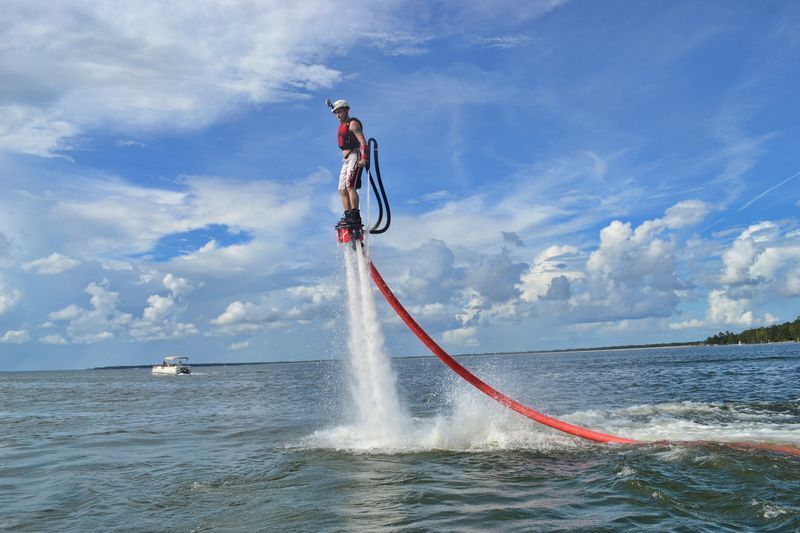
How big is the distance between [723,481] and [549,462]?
381 centimetres

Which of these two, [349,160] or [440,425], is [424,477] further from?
[349,160]

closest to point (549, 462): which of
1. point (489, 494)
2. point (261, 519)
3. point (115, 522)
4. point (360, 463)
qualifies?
point (489, 494)

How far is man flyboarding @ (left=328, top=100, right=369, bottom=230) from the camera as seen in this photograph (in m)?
14.4

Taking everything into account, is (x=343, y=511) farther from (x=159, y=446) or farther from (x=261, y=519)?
(x=159, y=446)

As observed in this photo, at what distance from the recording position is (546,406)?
27.6 m

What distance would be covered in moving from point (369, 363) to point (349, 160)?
5.34m

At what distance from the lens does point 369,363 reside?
15.8 m

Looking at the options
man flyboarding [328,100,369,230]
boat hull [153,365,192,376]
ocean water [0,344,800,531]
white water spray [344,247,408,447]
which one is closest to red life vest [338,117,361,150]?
man flyboarding [328,100,369,230]

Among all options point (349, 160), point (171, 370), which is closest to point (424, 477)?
point (349, 160)

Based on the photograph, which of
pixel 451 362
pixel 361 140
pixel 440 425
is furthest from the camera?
pixel 440 425

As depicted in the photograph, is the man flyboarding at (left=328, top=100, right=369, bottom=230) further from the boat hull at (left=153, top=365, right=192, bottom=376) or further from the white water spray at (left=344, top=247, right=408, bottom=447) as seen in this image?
the boat hull at (left=153, top=365, right=192, bottom=376)

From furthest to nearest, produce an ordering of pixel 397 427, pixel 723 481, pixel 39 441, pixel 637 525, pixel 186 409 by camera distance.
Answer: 1. pixel 186 409
2. pixel 39 441
3. pixel 397 427
4. pixel 723 481
5. pixel 637 525

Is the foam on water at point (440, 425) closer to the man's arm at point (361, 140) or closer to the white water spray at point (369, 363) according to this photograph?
the white water spray at point (369, 363)

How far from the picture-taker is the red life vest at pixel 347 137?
574 inches
